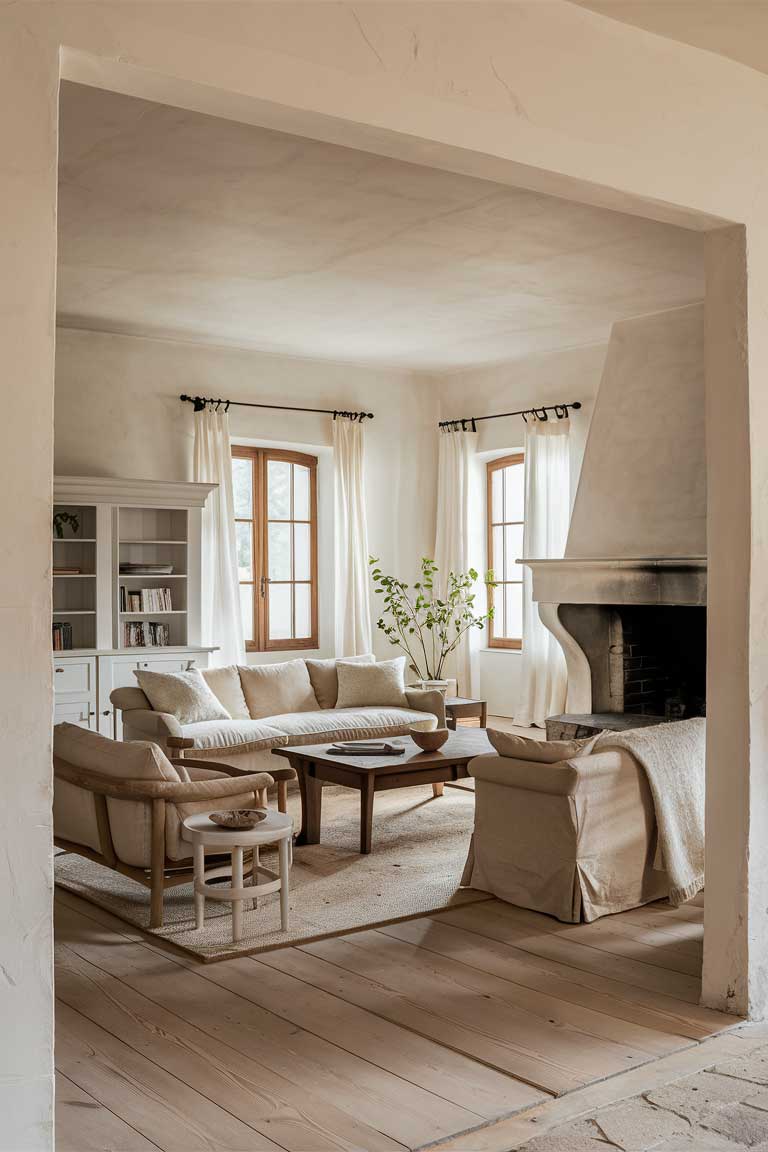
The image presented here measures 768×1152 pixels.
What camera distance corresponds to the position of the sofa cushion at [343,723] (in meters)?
7.59

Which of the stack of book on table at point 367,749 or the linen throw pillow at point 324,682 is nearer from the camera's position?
the stack of book on table at point 367,749

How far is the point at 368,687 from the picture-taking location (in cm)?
848

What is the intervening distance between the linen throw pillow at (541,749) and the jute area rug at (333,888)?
2.34 ft

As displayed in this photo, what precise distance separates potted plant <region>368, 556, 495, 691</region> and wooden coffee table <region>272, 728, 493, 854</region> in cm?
391

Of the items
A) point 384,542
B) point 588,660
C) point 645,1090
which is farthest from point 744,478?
point 384,542

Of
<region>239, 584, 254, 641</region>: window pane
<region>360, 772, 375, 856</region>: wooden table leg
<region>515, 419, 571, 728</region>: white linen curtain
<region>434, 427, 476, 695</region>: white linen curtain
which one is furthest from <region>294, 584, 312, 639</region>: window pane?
<region>360, 772, 375, 856</region>: wooden table leg

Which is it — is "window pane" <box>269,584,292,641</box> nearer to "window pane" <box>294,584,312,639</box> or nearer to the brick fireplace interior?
"window pane" <box>294,584,312,639</box>

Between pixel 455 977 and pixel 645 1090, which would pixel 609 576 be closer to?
pixel 455 977

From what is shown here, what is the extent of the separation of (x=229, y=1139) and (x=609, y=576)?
4809 mm

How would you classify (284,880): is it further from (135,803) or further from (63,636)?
(63,636)

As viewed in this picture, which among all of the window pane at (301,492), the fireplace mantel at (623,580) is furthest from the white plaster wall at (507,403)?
the fireplace mantel at (623,580)

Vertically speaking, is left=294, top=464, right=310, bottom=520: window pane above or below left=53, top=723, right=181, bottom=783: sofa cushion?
above

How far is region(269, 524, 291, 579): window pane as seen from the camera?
34.0 feet

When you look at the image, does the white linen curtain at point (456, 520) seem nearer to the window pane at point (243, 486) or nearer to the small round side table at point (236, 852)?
the window pane at point (243, 486)
